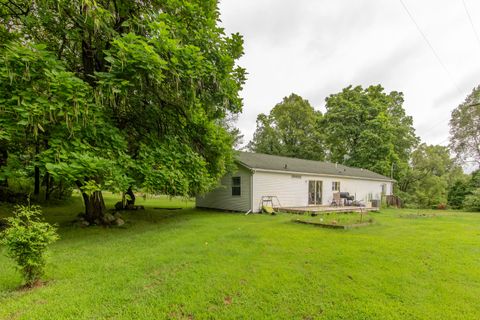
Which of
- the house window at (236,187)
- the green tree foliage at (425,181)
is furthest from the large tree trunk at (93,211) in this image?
the green tree foliage at (425,181)

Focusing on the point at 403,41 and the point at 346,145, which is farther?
the point at 346,145

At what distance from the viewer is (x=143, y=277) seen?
3.82 m

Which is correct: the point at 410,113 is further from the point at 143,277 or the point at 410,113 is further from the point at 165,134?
the point at 143,277

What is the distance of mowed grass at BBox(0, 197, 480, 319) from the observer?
2.94 m

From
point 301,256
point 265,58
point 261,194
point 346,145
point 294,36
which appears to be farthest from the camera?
point 346,145

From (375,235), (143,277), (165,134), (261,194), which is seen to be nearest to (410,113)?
(261,194)

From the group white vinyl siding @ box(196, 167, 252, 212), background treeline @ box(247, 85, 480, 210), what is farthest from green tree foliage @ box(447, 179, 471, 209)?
white vinyl siding @ box(196, 167, 252, 212)

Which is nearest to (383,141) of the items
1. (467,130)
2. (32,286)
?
(467,130)

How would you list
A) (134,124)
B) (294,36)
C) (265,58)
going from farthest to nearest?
(265,58)
(294,36)
(134,124)

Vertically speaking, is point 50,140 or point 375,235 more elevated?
point 50,140

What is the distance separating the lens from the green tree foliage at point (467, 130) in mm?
23750

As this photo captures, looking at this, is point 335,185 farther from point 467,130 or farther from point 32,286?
point 467,130

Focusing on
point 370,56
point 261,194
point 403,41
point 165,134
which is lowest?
point 261,194

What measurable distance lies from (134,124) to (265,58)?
33.4 ft
